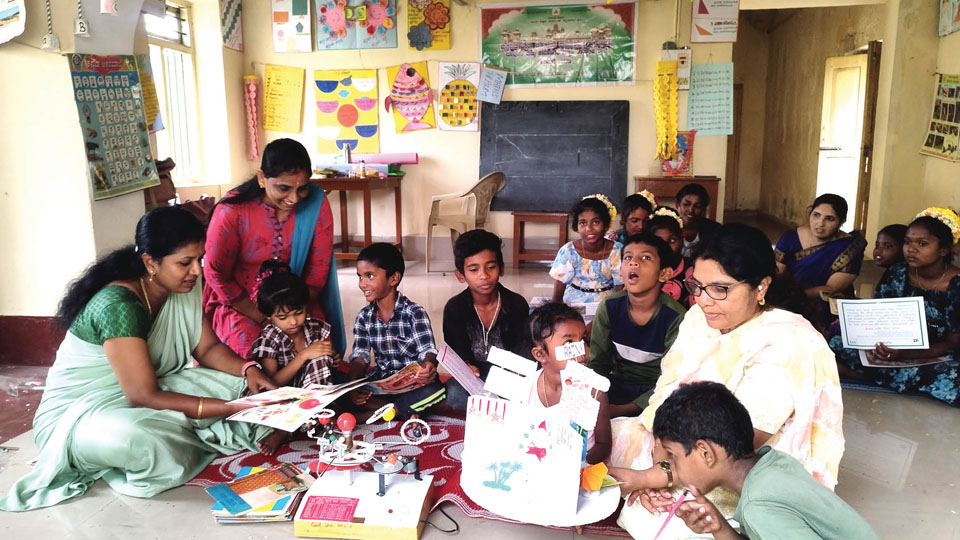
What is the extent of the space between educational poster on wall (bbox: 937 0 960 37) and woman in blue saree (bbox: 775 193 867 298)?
2.28 m

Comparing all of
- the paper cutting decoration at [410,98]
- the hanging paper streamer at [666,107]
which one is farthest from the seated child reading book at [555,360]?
the paper cutting decoration at [410,98]

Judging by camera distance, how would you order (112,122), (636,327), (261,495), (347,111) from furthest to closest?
(347,111), (112,122), (636,327), (261,495)

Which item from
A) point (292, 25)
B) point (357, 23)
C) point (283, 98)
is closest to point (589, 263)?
point (357, 23)

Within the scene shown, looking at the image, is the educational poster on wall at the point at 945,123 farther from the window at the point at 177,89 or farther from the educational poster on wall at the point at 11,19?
the window at the point at 177,89

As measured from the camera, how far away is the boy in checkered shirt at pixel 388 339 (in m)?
2.73

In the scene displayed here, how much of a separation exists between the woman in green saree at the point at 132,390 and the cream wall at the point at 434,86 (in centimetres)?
443

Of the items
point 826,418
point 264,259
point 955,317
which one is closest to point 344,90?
point 264,259

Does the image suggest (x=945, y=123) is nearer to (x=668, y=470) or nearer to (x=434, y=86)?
(x=434, y=86)

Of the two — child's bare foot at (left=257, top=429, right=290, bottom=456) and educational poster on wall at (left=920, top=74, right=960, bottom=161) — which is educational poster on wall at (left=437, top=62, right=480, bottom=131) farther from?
child's bare foot at (left=257, top=429, right=290, bottom=456)

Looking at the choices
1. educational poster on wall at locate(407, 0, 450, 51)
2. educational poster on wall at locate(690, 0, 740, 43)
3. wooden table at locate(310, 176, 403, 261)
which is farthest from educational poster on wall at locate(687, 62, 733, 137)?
wooden table at locate(310, 176, 403, 261)

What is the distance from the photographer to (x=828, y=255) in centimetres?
368

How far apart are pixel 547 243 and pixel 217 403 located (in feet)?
15.4

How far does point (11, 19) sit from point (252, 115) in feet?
11.8

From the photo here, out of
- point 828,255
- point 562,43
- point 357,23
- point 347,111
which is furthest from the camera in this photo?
point 347,111
